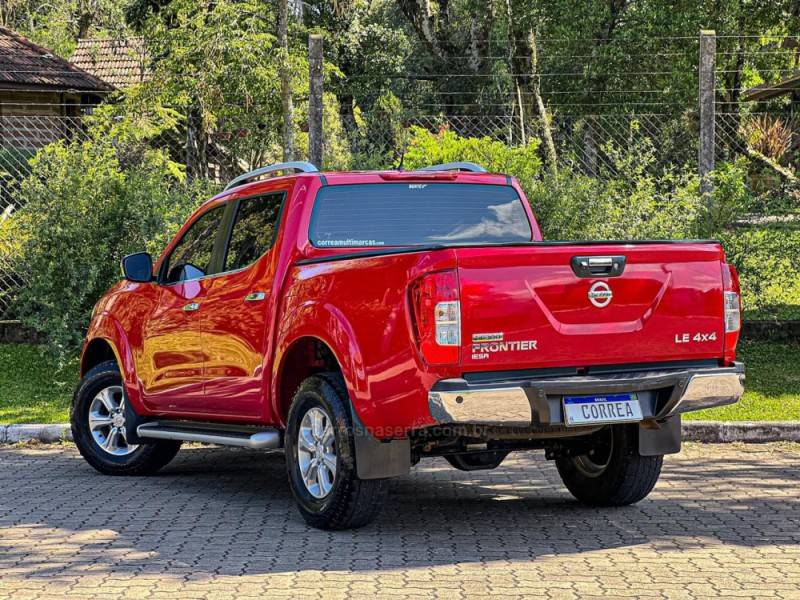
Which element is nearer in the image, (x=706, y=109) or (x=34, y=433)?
(x=34, y=433)

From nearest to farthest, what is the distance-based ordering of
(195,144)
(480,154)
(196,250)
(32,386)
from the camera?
(196,250)
(32,386)
(480,154)
(195,144)

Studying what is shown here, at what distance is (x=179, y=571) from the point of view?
6250mm

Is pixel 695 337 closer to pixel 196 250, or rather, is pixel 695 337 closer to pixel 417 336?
pixel 417 336

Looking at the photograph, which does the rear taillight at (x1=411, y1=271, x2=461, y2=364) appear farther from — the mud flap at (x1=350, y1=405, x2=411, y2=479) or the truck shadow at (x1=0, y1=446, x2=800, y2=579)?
the truck shadow at (x1=0, y1=446, x2=800, y2=579)

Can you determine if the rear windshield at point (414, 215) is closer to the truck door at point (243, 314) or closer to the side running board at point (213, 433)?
the truck door at point (243, 314)

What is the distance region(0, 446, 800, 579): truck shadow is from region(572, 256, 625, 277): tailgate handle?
148cm

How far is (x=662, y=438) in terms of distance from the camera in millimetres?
7410

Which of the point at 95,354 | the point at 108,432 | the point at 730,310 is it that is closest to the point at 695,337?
the point at 730,310

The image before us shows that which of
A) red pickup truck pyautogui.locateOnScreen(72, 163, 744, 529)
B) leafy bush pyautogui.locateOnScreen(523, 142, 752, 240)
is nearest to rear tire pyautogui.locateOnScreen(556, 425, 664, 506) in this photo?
red pickup truck pyautogui.locateOnScreen(72, 163, 744, 529)

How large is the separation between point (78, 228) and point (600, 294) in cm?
→ 830

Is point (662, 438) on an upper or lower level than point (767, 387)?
upper

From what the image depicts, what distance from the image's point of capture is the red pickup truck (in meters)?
6.40

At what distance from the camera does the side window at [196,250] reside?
351 inches

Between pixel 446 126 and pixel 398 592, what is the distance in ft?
34.4
